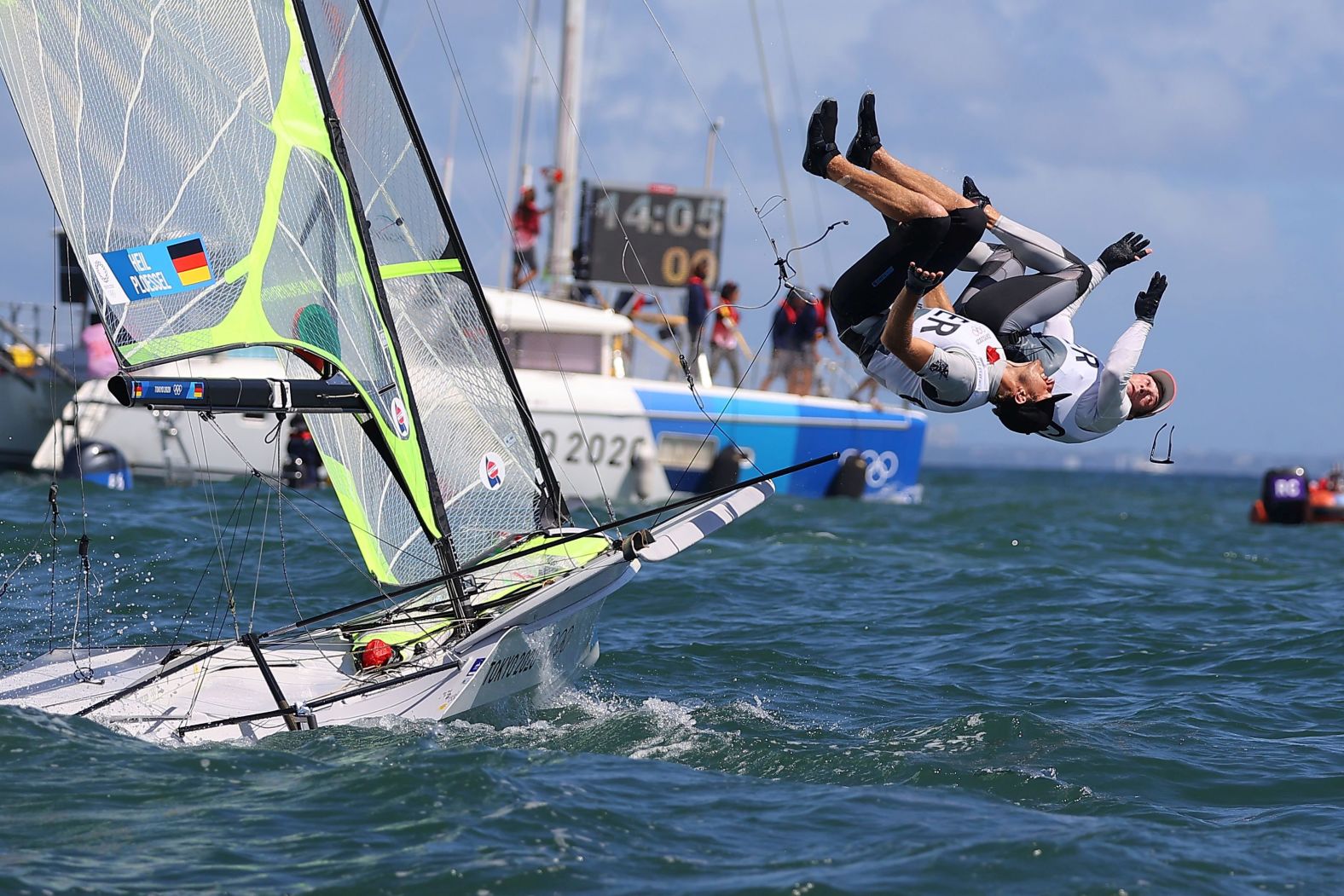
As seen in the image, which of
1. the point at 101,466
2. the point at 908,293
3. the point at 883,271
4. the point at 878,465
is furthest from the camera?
the point at 878,465

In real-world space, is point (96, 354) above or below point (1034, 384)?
below

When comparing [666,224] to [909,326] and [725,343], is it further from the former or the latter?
[909,326]

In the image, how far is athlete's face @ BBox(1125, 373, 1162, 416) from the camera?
559 centimetres

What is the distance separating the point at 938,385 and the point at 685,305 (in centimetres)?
1067

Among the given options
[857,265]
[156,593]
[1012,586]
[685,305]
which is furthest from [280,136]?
[685,305]

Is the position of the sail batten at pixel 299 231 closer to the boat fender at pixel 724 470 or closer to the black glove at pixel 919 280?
the black glove at pixel 919 280

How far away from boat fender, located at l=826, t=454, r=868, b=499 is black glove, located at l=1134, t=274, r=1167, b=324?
1273 centimetres

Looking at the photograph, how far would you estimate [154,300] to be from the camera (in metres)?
5.32

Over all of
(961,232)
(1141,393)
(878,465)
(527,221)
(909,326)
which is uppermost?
(527,221)

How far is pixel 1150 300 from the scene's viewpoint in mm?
5641

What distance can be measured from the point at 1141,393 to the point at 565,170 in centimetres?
1312

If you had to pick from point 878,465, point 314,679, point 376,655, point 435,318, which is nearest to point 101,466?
point 878,465

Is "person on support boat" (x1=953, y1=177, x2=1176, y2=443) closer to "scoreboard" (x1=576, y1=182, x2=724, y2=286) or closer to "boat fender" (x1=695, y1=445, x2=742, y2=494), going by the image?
"boat fender" (x1=695, y1=445, x2=742, y2=494)

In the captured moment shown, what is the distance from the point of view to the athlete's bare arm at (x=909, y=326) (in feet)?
16.3
